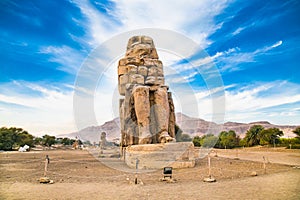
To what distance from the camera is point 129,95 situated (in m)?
11.6

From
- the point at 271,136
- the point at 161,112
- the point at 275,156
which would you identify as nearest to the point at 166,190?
the point at 161,112

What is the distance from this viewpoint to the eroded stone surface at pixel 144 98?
1055 cm

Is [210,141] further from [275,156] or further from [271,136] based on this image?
[275,156]

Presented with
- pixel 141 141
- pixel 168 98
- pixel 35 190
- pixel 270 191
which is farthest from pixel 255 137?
pixel 35 190

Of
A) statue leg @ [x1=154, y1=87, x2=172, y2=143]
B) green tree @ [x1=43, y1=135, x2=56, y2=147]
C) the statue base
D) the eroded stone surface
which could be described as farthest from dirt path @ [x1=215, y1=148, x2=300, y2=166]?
green tree @ [x1=43, y1=135, x2=56, y2=147]

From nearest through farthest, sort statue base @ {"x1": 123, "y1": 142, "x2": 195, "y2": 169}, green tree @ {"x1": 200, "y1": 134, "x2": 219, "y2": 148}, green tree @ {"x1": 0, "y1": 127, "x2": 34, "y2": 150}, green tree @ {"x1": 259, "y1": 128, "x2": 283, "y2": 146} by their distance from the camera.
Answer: statue base @ {"x1": 123, "y1": 142, "x2": 195, "y2": 169}
green tree @ {"x1": 200, "y1": 134, "x2": 219, "y2": 148}
green tree @ {"x1": 0, "y1": 127, "x2": 34, "y2": 150}
green tree @ {"x1": 259, "y1": 128, "x2": 283, "y2": 146}

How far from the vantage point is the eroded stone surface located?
10.6 metres

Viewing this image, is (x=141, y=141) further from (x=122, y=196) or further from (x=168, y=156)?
(x=122, y=196)

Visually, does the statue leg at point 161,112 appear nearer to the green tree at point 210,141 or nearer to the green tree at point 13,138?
the green tree at point 210,141

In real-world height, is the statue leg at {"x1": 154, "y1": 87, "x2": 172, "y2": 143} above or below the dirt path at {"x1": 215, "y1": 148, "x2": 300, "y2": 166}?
above

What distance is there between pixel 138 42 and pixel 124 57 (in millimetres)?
1169

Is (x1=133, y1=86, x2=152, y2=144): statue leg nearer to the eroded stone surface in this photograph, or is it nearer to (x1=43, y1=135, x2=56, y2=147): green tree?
the eroded stone surface

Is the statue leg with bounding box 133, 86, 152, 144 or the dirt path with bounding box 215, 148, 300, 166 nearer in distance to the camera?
the statue leg with bounding box 133, 86, 152, 144

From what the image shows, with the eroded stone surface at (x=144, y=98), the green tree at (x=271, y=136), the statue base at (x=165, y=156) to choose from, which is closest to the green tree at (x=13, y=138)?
the eroded stone surface at (x=144, y=98)
